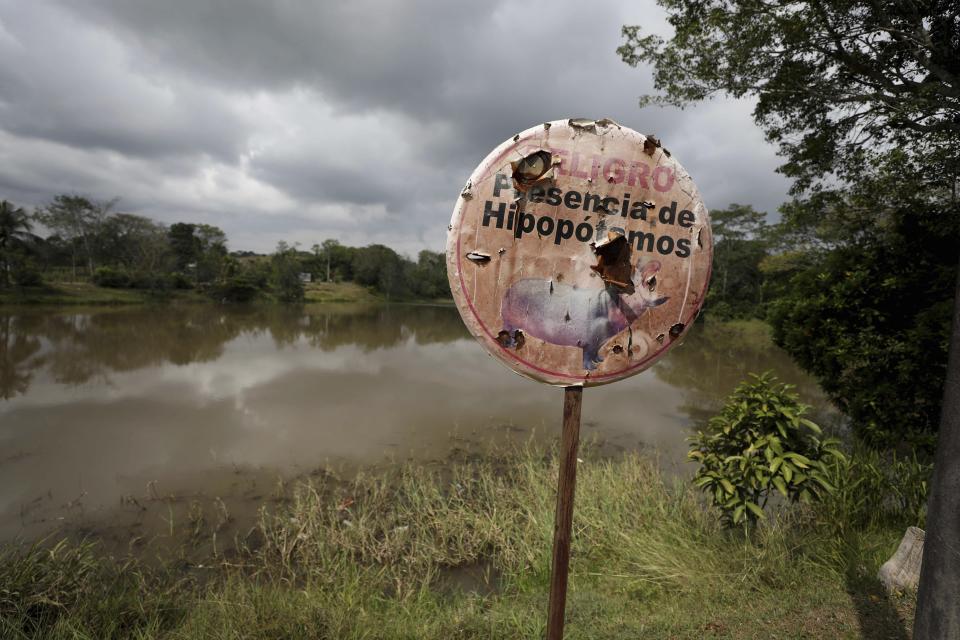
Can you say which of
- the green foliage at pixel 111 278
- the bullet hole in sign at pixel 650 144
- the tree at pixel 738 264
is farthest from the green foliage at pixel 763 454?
the green foliage at pixel 111 278

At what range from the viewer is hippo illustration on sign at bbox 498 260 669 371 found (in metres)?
1.10

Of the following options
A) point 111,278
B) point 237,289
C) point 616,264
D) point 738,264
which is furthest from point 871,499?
point 111,278

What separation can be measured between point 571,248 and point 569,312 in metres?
0.17

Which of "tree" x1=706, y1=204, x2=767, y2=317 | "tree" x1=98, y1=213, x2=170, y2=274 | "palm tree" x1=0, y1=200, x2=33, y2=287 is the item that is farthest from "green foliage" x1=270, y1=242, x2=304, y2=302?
"tree" x1=706, y1=204, x2=767, y2=317

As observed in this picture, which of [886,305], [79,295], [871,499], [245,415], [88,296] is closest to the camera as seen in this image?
[871,499]

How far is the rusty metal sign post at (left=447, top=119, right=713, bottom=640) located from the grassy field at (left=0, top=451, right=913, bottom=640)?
68.5 inches

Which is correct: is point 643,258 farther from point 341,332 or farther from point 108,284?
point 108,284

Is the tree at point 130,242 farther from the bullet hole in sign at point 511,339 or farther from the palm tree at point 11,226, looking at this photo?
the bullet hole in sign at point 511,339

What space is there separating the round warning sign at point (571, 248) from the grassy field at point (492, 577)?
1.73m

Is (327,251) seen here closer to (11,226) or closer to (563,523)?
(11,226)

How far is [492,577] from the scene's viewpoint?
10.9 feet

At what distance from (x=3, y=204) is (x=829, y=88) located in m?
42.6

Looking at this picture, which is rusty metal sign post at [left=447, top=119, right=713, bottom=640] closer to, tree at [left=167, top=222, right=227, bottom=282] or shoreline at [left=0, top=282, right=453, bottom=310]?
shoreline at [left=0, top=282, right=453, bottom=310]

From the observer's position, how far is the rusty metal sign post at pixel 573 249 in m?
1.08
